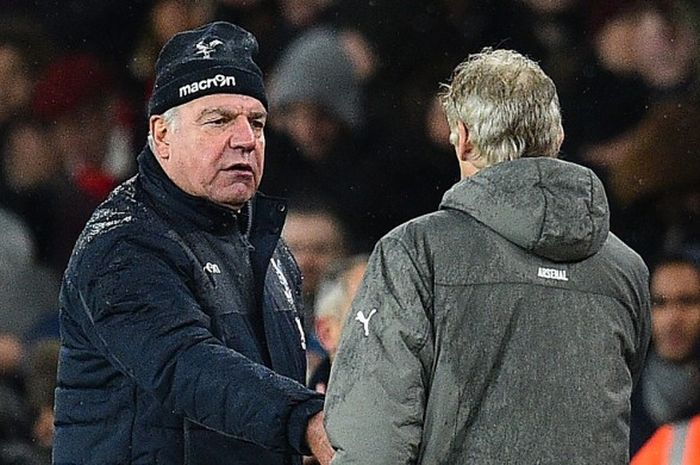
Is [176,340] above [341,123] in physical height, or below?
above

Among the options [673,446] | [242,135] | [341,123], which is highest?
[242,135]

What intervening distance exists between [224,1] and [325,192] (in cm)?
85

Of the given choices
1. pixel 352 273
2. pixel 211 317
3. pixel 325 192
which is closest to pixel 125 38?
pixel 325 192

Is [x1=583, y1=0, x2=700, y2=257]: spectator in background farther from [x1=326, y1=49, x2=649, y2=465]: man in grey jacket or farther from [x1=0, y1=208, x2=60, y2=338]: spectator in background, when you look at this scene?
[x1=326, y1=49, x2=649, y2=465]: man in grey jacket

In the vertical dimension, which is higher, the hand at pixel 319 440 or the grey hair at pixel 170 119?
the grey hair at pixel 170 119

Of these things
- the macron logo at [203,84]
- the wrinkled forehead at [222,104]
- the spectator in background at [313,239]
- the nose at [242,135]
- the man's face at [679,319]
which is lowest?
the man's face at [679,319]

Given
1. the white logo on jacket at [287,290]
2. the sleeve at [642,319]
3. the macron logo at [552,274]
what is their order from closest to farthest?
the macron logo at [552,274], the sleeve at [642,319], the white logo on jacket at [287,290]

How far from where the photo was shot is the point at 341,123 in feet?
19.5

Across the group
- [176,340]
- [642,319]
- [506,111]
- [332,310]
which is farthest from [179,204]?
[332,310]

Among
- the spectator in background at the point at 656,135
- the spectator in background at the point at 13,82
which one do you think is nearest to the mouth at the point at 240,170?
the spectator in background at the point at 656,135

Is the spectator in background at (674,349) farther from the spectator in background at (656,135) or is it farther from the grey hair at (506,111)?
the grey hair at (506,111)

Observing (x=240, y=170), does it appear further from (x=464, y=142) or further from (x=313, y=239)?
(x=313, y=239)

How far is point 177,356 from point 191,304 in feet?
0.45

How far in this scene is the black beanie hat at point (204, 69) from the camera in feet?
11.1
